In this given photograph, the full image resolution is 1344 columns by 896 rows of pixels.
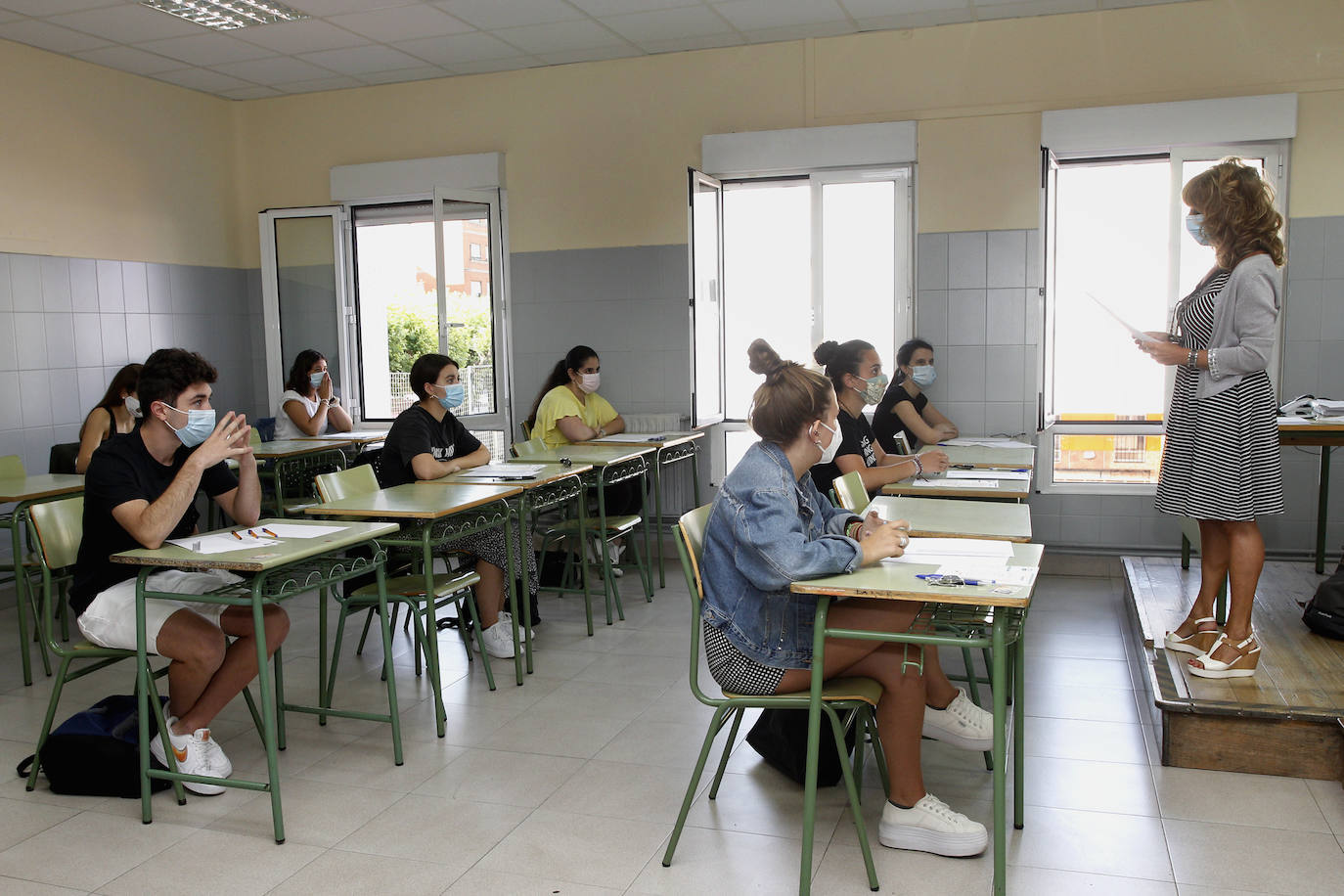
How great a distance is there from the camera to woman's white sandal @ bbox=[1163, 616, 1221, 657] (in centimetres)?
327

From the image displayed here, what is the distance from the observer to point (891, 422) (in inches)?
202

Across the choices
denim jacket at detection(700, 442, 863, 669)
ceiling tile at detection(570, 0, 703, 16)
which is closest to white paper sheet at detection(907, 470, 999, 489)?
denim jacket at detection(700, 442, 863, 669)

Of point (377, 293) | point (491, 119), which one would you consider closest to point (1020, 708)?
point (491, 119)

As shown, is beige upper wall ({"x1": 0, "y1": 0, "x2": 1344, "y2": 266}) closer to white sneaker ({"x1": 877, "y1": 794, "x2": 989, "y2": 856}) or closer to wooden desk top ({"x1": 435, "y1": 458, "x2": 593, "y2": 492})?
wooden desk top ({"x1": 435, "y1": 458, "x2": 593, "y2": 492})

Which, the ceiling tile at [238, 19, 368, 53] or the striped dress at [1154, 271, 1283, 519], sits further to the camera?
the ceiling tile at [238, 19, 368, 53]

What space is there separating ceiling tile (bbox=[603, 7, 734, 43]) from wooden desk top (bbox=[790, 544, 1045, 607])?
3852 millimetres

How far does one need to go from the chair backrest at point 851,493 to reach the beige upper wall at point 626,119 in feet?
9.33

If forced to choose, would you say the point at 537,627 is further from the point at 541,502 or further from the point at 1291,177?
the point at 1291,177

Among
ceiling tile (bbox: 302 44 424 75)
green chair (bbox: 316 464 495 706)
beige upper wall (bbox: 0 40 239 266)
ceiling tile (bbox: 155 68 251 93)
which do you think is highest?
ceiling tile (bbox: 302 44 424 75)

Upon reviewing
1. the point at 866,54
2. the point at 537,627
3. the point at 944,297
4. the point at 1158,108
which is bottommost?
the point at 537,627

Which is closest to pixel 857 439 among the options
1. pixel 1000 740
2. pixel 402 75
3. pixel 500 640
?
pixel 500 640

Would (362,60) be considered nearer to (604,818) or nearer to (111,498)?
(111,498)

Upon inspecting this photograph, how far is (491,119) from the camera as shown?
6410 millimetres

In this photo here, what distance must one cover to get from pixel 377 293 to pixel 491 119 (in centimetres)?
145
